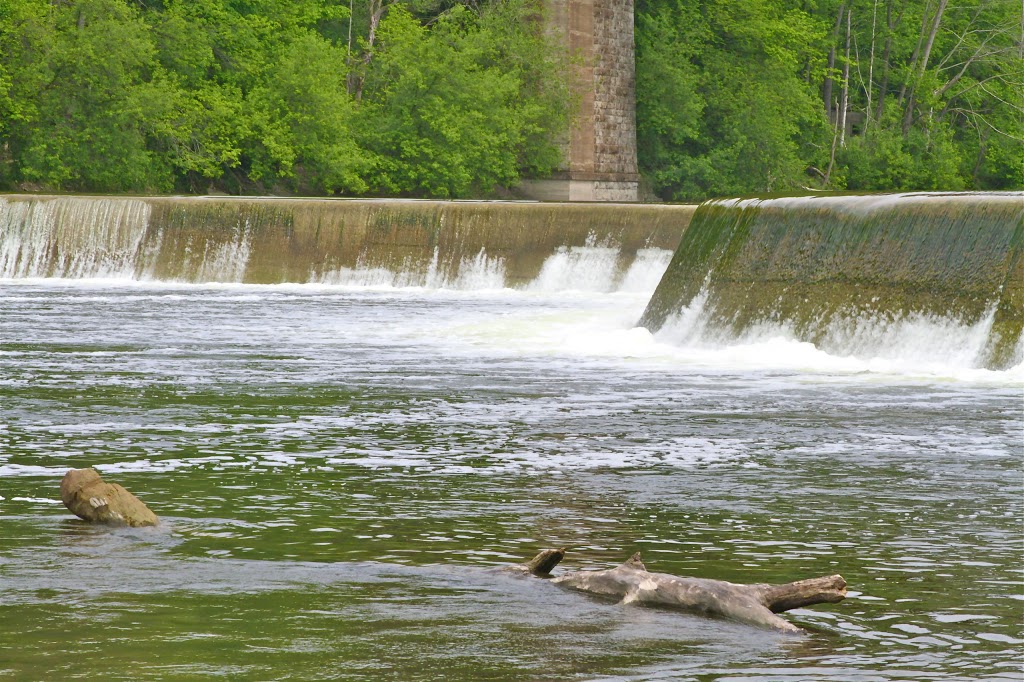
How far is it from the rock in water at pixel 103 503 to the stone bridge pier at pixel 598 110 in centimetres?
4479

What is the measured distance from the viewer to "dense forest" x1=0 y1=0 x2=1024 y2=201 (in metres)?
45.1

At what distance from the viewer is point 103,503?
8.38 m

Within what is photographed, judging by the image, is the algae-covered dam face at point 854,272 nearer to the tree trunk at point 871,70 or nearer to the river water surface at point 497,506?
the river water surface at point 497,506

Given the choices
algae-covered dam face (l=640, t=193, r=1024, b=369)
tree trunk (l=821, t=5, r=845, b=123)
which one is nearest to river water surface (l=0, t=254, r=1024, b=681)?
algae-covered dam face (l=640, t=193, r=1024, b=369)

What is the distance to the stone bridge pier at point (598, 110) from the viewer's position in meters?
53.7

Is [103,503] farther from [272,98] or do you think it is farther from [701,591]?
[272,98]

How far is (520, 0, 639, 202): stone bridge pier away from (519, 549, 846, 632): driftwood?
152 ft

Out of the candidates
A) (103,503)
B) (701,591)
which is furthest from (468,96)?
(701,591)

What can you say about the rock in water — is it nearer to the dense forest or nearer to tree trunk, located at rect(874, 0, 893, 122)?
the dense forest

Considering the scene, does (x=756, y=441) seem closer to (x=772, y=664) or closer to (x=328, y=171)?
(x=772, y=664)

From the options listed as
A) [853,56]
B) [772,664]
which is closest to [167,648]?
[772,664]

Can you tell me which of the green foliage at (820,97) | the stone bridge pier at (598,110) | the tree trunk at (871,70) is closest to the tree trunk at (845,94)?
the green foliage at (820,97)

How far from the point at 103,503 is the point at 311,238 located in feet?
83.2

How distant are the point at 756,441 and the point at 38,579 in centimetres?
558
